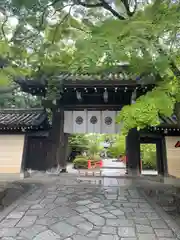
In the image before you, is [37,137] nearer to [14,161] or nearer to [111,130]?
[14,161]

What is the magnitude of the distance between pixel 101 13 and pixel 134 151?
595cm

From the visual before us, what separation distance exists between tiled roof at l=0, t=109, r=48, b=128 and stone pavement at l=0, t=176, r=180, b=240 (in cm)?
362

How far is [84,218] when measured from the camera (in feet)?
13.6

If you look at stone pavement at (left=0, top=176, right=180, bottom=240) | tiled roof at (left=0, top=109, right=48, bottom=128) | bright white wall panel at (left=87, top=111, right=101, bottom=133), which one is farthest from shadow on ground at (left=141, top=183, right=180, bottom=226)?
tiled roof at (left=0, top=109, right=48, bottom=128)

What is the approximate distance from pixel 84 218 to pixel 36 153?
18.7 feet

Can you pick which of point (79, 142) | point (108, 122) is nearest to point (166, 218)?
point (108, 122)

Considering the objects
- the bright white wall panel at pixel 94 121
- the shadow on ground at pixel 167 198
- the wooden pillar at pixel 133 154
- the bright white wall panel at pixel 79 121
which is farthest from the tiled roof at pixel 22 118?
the shadow on ground at pixel 167 198

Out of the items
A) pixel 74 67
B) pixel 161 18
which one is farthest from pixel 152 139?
pixel 161 18

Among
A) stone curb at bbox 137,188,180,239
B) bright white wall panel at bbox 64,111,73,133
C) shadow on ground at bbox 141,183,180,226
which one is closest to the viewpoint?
stone curb at bbox 137,188,180,239

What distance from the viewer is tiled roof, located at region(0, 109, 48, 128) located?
8906mm

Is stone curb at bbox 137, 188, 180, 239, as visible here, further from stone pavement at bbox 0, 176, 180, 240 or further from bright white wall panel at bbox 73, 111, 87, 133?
bright white wall panel at bbox 73, 111, 87, 133

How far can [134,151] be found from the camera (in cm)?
892

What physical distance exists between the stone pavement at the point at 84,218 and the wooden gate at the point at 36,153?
293cm

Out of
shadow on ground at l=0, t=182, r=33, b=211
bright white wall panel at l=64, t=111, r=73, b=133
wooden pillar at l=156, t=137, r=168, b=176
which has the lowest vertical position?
shadow on ground at l=0, t=182, r=33, b=211
